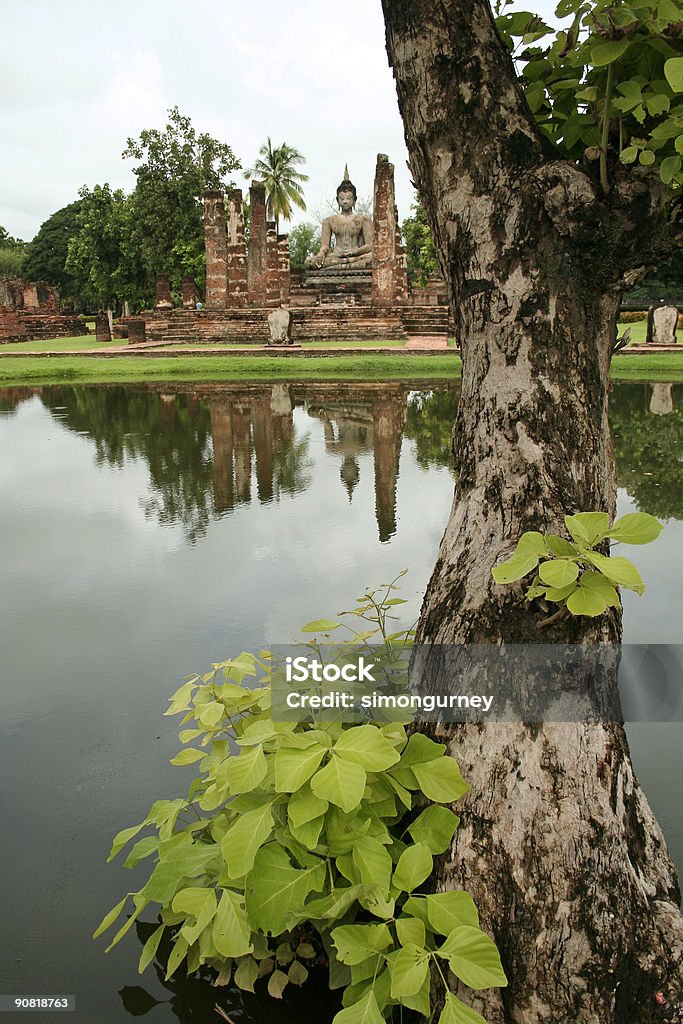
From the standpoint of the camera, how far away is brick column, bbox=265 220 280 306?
2606 centimetres

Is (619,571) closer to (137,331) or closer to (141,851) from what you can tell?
(141,851)

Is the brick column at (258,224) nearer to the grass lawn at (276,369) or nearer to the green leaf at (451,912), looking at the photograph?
the grass lawn at (276,369)

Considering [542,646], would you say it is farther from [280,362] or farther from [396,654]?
[280,362]

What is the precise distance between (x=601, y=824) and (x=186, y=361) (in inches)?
727

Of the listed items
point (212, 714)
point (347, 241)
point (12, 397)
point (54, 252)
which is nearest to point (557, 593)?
point (212, 714)

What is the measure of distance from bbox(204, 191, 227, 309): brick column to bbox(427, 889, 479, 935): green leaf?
1065 inches

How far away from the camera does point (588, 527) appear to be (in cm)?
157

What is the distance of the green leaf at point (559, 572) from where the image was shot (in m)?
1.47

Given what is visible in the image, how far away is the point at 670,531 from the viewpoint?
5668 millimetres

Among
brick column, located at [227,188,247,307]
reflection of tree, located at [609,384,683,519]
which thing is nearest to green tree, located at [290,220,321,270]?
brick column, located at [227,188,247,307]

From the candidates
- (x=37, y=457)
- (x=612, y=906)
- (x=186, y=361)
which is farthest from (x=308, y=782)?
(x=186, y=361)

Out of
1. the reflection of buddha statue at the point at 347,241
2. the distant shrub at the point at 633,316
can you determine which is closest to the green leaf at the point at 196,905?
the reflection of buddha statue at the point at 347,241

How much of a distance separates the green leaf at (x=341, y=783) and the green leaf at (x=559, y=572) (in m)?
0.50

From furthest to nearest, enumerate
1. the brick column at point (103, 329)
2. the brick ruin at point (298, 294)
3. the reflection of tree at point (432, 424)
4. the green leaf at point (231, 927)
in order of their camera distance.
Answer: the brick column at point (103, 329), the brick ruin at point (298, 294), the reflection of tree at point (432, 424), the green leaf at point (231, 927)
